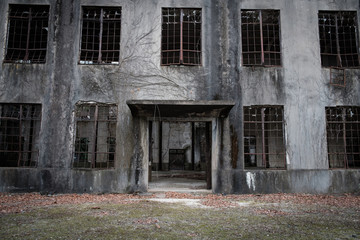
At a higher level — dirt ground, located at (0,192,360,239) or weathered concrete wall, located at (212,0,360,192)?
weathered concrete wall, located at (212,0,360,192)

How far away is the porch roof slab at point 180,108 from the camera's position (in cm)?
854

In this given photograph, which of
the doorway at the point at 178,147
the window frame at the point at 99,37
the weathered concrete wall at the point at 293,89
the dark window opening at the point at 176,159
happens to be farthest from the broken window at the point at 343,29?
the dark window opening at the point at 176,159

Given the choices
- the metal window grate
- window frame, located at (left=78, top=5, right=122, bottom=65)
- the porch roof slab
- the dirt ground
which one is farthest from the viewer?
the metal window grate

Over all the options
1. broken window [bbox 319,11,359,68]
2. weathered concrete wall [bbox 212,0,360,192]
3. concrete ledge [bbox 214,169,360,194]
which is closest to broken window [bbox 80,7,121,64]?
weathered concrete wall [bbox 212,0,360,192]

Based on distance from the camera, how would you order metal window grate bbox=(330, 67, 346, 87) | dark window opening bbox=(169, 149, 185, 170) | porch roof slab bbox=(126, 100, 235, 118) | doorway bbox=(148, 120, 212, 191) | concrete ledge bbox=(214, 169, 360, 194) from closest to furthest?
porch roof slab bbox=(126, 100, 235, 118)
concrete ledge bbox=(214, 169, 360, 194)
metal window grate bbox=(330, 67, 346, 87)
doorway bbox=(148, 120, 212, 191)
dark window opening bbox=(169, 149, 185, 170)

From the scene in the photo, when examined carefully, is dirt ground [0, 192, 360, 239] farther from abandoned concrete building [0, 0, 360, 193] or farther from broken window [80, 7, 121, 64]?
broken window [80, 7, 121, 64]

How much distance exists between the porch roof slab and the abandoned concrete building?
0.08 metres

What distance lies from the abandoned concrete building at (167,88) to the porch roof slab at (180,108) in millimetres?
79

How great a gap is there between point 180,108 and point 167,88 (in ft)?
4.07

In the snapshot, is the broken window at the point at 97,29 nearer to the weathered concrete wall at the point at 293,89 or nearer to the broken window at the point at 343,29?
the weathered concrete wall at the point at 293,89

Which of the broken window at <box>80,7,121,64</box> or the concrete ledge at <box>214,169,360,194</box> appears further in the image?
the broken window at <box>80,7,121,64</box>

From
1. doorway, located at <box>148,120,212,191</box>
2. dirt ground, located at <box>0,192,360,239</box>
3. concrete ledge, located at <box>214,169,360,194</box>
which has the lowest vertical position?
dirt ground, located at <box>0,192,360,239</box>

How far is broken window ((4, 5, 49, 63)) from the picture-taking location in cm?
1025

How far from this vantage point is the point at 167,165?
23094 mm
